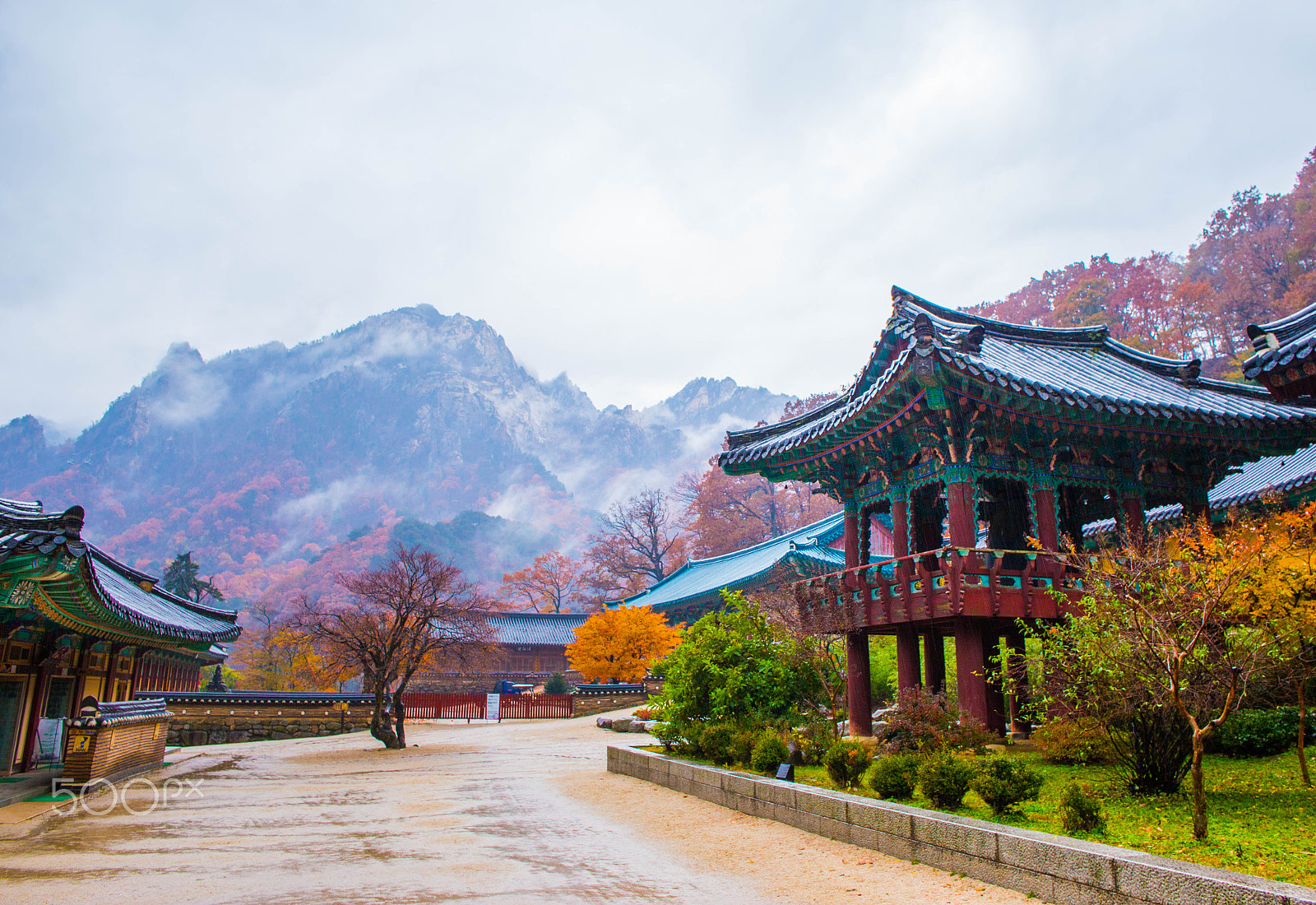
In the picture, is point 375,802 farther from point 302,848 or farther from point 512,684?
point 512,684

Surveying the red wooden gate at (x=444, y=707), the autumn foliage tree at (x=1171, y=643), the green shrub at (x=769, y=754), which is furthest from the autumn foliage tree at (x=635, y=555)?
the autumn foliage tree at (x=1171, y=643)

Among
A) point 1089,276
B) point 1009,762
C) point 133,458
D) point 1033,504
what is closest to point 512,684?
point 1033,504

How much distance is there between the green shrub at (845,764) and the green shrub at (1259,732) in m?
4.19

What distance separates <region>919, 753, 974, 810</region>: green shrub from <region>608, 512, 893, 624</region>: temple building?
79.3 feet

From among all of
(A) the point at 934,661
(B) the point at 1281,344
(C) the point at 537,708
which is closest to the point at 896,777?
(A) the point at 934,661

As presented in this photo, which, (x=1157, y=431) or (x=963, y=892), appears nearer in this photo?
(x=963, y=892)

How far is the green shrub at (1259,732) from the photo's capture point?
960 cm

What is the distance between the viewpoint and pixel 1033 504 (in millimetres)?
13578

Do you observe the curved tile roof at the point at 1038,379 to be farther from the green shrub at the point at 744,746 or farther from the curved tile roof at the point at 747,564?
the curved tile roof at the point at 747,564

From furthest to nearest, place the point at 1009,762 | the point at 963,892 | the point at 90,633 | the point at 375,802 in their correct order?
the point at 90,633, the point at 375,802, the point at 1009,762, the point at 963,892

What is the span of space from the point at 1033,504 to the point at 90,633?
59.5ft

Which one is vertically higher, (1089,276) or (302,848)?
(1089,276)

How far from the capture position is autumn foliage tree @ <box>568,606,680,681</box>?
3638 cm

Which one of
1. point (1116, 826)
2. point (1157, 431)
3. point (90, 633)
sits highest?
point (1157, 431)
